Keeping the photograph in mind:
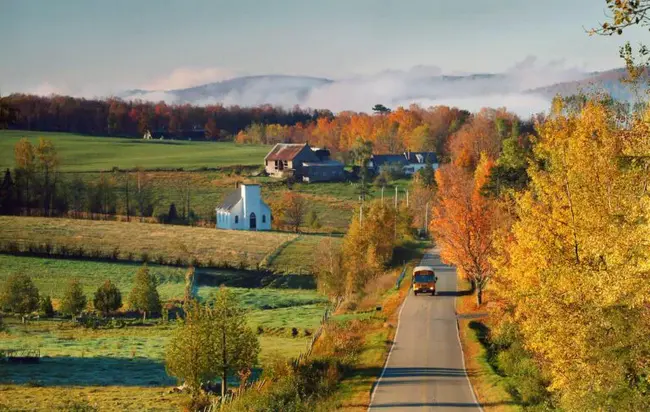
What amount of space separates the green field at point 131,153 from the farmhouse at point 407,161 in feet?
72.2

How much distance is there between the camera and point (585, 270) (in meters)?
22.0

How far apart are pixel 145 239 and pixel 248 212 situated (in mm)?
15534

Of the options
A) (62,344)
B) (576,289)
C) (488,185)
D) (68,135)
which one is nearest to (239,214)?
(488,185)

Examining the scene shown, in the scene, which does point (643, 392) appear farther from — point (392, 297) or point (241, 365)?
point (392, 297)

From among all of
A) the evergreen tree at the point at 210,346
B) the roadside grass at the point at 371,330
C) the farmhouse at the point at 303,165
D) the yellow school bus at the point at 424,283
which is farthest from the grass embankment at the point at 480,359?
the farmhouse at the point at 303,165

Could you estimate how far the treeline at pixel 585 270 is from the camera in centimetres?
1972

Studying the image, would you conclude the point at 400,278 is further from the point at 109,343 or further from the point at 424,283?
the point at 109,343

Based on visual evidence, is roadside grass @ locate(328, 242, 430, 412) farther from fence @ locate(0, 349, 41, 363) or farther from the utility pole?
the utility pole

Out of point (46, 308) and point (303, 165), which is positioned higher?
point (303, 165)

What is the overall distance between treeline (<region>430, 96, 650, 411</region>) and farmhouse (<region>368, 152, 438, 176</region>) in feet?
355

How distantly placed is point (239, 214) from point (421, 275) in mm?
46587

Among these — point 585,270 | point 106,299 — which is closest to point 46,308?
point 106,299

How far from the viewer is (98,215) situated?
99.3 meters

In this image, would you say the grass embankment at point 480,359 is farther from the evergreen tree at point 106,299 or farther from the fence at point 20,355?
the evergreen tree at point 106,299
